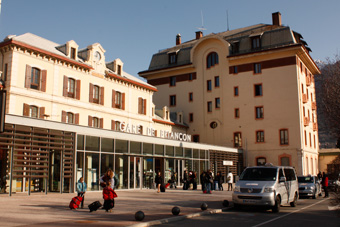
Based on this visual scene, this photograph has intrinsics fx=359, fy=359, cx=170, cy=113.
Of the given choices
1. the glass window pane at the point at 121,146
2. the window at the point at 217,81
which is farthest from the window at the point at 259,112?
the glass window pane at the point at 121,146

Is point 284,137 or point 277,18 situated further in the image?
point 277,18

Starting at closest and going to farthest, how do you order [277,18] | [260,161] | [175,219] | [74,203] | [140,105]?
[175,219]
[74,203]
[140,105]
[260,161]
[277,18]

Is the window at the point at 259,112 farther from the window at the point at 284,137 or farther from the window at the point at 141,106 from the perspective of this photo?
the window at the point at 141,106

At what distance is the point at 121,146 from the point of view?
28.1 m

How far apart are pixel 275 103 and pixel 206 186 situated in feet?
79.5

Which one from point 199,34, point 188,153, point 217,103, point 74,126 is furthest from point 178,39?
point 74,126

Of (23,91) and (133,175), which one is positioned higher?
(23,91)

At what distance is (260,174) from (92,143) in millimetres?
13287

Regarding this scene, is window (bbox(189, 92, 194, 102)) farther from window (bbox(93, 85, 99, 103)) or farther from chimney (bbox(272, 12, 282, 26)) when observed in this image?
window (bbox(93, 85, 99, 103))

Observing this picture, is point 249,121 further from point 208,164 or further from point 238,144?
point 208,164

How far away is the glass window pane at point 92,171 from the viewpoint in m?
25.1

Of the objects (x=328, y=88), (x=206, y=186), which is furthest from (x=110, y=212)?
(x=328, y=88)

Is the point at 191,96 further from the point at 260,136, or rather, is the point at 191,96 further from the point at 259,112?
the point at 260,136

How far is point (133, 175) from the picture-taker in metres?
29.0
